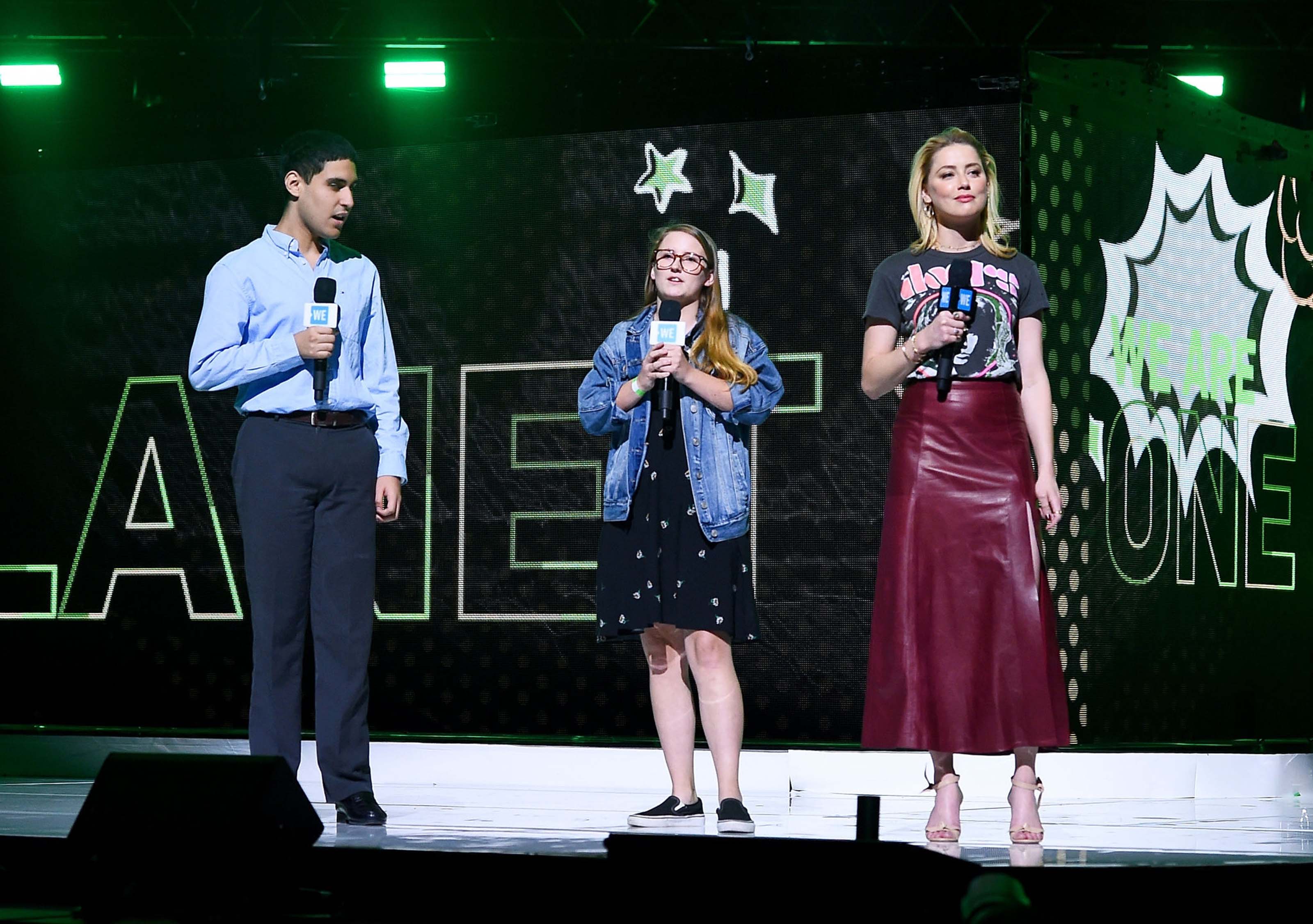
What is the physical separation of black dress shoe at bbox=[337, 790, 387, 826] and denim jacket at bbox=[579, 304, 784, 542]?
82cm

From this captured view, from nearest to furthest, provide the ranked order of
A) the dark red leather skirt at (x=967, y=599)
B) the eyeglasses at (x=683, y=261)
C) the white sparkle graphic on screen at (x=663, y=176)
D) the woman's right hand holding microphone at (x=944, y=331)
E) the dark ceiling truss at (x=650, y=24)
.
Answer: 1. the woman's right hand holding microphone at (x=944, y=331)
2. the dark red leather skirt at (x=967, y=599)
3. the eyeglasses at (x=683, y=261)
4. the white sparkle graphic on screen at (x=663, y=176)
5. the dark ceiling truss at (x=650, y=24)

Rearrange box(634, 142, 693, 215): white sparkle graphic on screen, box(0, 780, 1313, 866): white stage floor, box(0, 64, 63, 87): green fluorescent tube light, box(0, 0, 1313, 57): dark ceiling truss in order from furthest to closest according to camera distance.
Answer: box(0, 64, 63, 87): green fluorescent tube light → box(0, 0, 1313, 57): dark ceiling truss → box(634, 142, 693, 215): white sparkle graphic on screen → box(0, 780, 1313, 866): white stage floor

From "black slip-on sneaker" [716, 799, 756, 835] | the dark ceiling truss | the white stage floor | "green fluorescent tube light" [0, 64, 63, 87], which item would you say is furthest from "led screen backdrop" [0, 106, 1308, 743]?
"black slip-on sneaker" [716, 799, 756, 835]

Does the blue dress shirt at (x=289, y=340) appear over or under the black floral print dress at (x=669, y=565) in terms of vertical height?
over

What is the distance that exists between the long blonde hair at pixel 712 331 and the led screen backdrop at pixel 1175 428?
1.51 m

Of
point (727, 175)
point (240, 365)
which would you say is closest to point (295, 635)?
point (240, 365)

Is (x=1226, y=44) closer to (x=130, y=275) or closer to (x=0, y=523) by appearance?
(x=130, y=275)

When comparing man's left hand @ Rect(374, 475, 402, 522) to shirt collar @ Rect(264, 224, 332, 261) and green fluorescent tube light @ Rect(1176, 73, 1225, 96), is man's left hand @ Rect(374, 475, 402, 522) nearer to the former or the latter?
shirt collar @ Rect(264, 224, 332, 261)

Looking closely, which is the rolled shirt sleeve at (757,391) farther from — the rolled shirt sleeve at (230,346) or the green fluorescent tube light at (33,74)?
the green fluorescent tube light at (33,74)

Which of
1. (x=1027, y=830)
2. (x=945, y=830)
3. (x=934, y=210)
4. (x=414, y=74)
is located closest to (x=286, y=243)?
(x=934, y=210)

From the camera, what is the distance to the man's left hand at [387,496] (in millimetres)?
3506

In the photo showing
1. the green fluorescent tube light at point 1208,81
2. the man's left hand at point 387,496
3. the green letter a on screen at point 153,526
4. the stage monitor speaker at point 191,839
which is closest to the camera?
the stage monitor speaker at point 191,839

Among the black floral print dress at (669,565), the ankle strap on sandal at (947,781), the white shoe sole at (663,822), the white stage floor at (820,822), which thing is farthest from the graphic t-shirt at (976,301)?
the white shoe sole at (663,822)

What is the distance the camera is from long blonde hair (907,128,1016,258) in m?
A: 3.24
